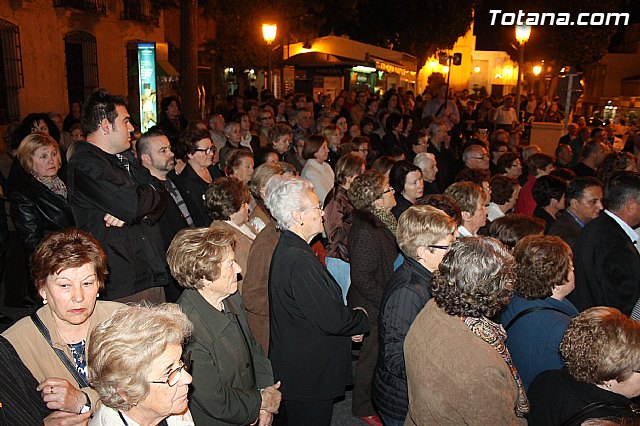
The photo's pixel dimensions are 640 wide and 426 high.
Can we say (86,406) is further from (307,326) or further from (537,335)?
(537,335)

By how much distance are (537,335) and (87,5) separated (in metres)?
14.9

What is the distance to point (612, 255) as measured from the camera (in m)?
4.29

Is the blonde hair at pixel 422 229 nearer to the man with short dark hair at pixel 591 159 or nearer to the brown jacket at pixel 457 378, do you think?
the brown jacket at pixel 457 378

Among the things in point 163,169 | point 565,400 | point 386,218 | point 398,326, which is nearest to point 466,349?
point 565,400

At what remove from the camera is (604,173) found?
7176 mm

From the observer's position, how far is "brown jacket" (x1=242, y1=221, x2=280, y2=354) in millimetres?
4082

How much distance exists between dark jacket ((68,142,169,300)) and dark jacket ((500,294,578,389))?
7.70 feet

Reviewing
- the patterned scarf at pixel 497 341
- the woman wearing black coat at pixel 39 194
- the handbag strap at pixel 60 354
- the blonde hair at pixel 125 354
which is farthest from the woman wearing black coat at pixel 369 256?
the woman wearing black coat at pixel 39 194

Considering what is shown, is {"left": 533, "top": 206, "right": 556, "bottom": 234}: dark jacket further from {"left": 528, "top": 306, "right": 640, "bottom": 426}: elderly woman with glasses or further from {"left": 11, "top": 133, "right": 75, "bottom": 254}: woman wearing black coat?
{"left": 11, "top": 133, "right": 75, "bottom": 254}: woman wearing black coat

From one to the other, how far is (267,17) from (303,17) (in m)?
4.76

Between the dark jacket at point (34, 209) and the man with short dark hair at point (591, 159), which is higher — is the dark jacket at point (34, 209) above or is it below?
below

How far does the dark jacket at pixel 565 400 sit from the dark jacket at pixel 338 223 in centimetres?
238

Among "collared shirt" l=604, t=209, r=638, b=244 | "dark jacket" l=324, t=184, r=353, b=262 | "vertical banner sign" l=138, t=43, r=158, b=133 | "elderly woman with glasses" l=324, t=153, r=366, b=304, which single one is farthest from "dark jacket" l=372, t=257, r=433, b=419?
"vertical banner sign" l=138, t=43, r=158, b=133

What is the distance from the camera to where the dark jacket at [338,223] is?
495 cm
